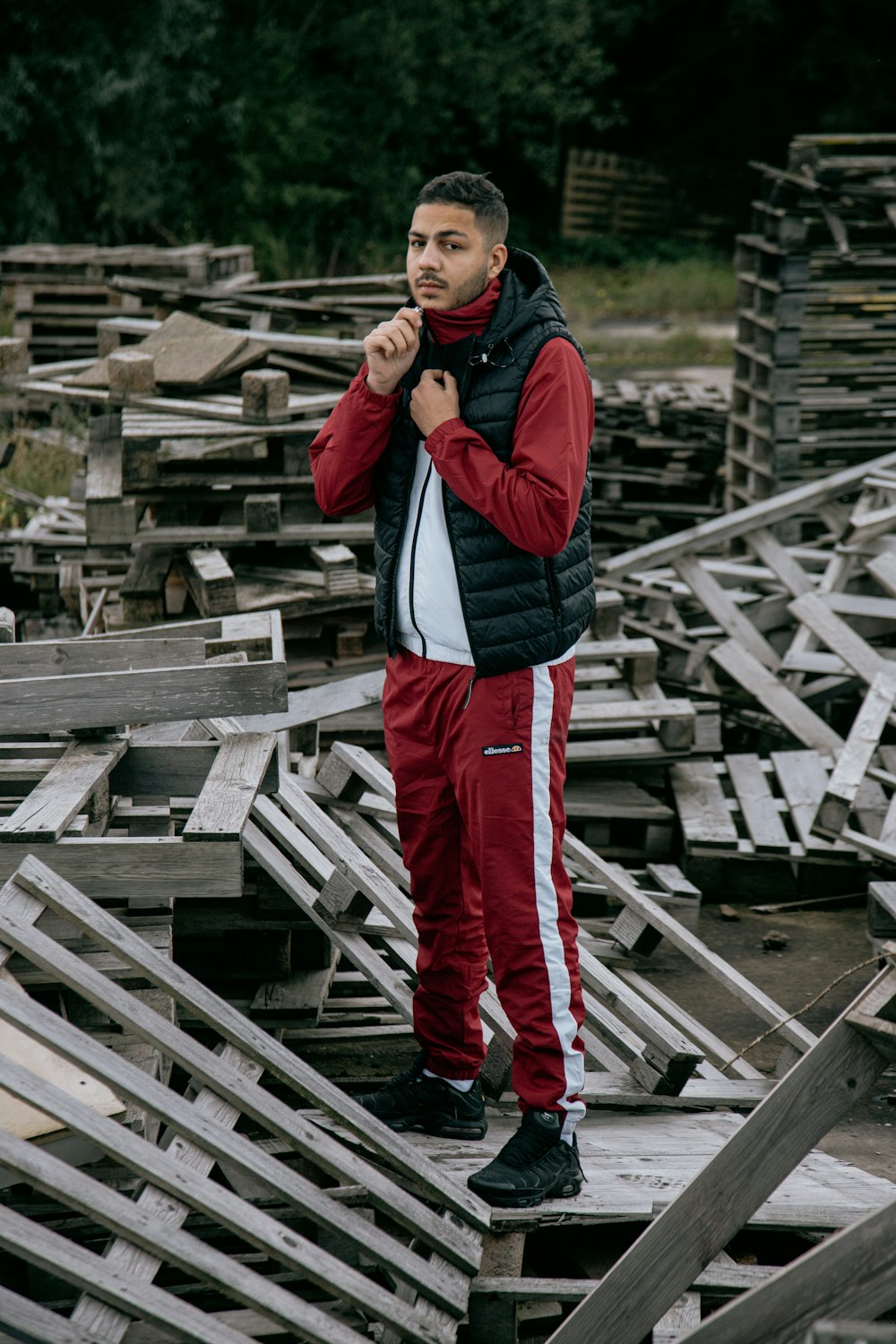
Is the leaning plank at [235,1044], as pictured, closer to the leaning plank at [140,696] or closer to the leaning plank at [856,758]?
the leaning plank at [140,696]

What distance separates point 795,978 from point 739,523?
3.34 meters

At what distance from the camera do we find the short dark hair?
305 cm

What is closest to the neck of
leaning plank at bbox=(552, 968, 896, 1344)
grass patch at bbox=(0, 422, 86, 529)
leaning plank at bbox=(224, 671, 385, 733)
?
leaning plank at bbox=(552, 968, 896, 1344)

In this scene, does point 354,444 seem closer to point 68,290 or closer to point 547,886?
point 547,886

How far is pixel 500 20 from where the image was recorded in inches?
1069

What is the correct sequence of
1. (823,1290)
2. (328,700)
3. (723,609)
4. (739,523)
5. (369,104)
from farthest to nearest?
(369,104), (739,523), (723,609), (328,700), (823,1290)

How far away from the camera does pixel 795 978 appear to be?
5.36 meters

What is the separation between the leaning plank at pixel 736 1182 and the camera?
2357 mm

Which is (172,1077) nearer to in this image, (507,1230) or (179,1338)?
(507,1230)

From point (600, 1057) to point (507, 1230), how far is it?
0.87 metres

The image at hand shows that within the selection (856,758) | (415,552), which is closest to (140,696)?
(415,552)

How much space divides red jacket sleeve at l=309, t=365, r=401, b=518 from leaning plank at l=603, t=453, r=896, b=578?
193 inches

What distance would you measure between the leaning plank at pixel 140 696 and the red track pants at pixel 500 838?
467 mm

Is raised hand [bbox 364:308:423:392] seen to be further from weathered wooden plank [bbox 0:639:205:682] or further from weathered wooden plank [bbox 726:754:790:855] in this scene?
weathered wooden plank [bbox 726:754:790:855]
